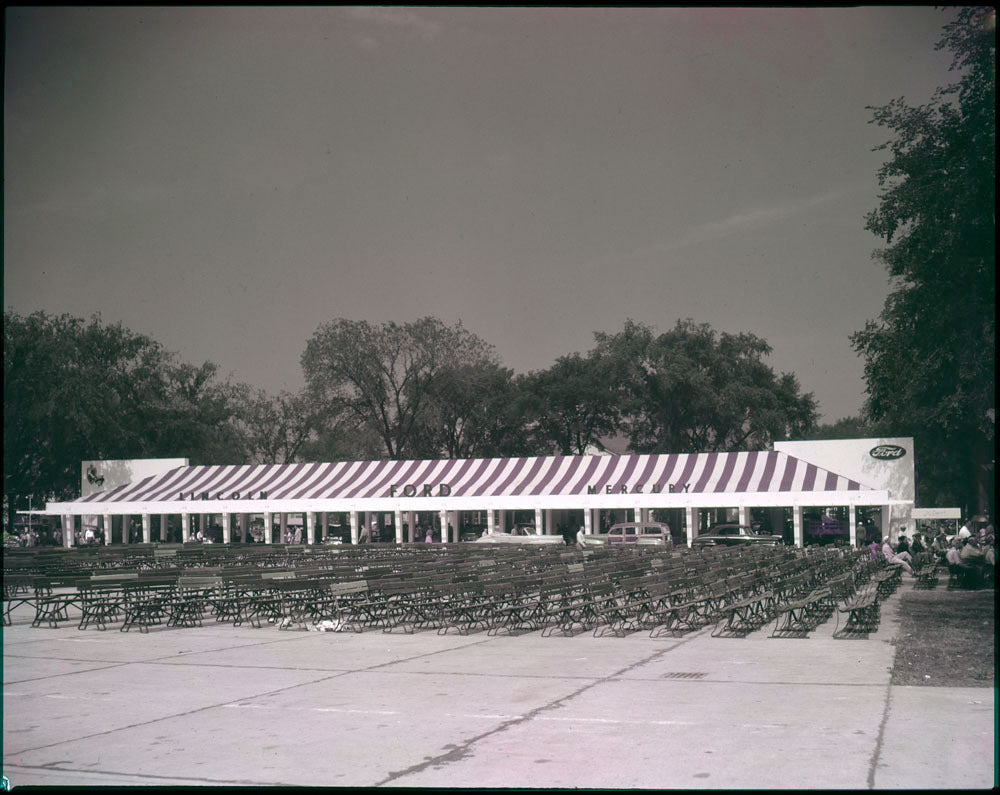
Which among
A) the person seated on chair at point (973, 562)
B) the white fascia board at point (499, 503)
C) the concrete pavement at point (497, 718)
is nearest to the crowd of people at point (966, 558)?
the person seated on chair at point (973, 562)

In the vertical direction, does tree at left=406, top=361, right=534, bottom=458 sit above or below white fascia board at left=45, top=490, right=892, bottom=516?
above

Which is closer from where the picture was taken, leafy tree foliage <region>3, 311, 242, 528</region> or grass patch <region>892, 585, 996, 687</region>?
grass patch <region>892, 585, 996, 687</region>

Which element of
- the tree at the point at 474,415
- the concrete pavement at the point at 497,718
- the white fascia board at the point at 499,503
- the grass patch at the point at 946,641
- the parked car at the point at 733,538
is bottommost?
the parked car at the point at 733,538

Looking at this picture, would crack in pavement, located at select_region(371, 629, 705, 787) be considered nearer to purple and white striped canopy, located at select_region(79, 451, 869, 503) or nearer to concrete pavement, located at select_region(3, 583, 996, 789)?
concrete pavement, located at select_region(3, 583, 996, 789)

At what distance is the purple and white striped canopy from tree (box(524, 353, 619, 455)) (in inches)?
767

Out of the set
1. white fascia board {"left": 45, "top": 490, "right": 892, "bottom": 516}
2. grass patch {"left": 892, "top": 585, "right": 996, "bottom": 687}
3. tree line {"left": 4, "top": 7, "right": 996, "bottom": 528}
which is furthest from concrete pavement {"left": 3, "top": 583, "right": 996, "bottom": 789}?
tree line {"left": 4, "top": 7, "right": 996, "bottom": 528}

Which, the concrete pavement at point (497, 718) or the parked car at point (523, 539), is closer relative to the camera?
the concrete pavement at point (497, 718)

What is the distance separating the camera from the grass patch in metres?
10.5

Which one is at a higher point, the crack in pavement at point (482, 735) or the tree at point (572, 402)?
the tree at point (572, 402)

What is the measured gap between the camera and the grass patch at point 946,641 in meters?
10.5

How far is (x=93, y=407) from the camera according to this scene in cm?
5138

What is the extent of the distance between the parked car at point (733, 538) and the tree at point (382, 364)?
1171 inches

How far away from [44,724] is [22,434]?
45098 mm

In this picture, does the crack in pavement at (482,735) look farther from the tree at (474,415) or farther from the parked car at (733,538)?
the tree at (474,415)
